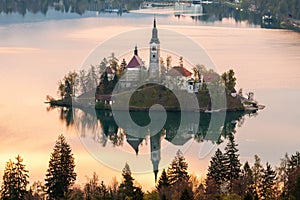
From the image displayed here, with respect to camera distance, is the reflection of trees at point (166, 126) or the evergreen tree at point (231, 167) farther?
the reflection of trees at point (166, 126)

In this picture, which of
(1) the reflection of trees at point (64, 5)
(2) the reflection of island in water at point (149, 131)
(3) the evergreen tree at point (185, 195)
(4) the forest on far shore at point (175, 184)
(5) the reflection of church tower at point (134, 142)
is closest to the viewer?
(3) the evergreen tree at point (185, 195)

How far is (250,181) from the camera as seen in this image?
561 centimetres

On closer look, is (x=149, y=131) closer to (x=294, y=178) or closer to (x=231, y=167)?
(x=231, y=167)

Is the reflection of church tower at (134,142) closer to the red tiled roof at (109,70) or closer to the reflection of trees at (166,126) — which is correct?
the reflection of trees at (166,126)

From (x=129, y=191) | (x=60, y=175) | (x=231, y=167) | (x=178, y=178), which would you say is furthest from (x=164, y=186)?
(x=60, y=175)

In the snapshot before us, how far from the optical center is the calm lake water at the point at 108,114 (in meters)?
7.45

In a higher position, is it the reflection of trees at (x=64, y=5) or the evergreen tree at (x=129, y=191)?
the evergreen tree at (x=129, y=191)

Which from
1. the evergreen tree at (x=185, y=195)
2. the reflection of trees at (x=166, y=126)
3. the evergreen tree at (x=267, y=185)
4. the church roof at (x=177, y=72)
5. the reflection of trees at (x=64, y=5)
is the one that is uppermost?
the evergreen tree at (x=185, y=195)

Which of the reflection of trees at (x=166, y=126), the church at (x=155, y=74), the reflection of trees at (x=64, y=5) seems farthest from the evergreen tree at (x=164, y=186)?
the reflection of trees at (x=64, y=5)

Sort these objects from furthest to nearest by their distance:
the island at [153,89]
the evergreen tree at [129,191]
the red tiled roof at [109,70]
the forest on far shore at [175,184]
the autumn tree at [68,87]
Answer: the red tiled roof at [109,70]
the autumn tree at [68,87]
the island at [153,89]
the forest on far shore at [175,184]
the evergreen tree at [129,191]

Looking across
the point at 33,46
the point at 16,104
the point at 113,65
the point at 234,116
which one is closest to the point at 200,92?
the point at 234,116

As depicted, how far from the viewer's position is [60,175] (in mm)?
5793

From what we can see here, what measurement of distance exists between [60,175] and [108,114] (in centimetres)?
417

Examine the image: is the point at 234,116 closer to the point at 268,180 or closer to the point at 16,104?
the point at 16,104
